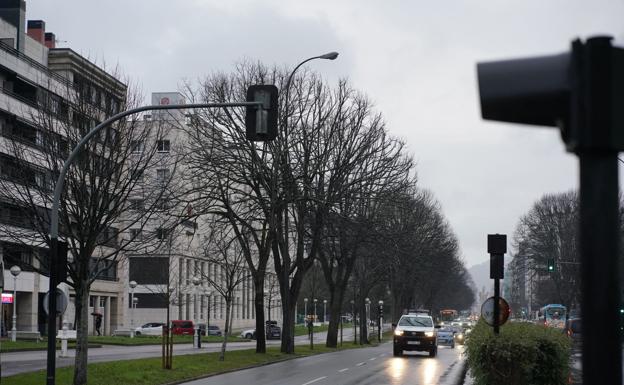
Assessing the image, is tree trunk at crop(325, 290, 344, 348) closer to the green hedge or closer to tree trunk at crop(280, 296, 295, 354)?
tree trunk at crop(280, 296, 295, 354)

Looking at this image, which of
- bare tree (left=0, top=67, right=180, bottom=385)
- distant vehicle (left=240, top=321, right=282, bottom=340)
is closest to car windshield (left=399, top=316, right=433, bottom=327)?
bare tree (left=0, top=67, right=180, bottom=385)

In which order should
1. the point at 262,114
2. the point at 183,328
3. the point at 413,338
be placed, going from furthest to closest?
the point at 183,328 < the point at 413,338 < the point at 262,114

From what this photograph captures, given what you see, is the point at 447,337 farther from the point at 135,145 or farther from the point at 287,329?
the point at 135,145

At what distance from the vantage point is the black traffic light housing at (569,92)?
3062 millimetres

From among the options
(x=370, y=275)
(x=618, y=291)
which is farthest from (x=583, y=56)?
(x=370, y=275)

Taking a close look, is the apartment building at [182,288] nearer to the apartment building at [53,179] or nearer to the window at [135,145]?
the apartment building at [53,179]

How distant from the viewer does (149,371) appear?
24266 mm

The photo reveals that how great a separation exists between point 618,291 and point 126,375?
20.8m

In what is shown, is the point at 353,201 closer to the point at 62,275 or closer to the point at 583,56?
the point at 62,275

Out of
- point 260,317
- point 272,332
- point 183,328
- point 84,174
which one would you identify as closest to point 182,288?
point 183,328

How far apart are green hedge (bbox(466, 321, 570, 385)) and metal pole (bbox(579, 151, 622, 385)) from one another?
465 inches

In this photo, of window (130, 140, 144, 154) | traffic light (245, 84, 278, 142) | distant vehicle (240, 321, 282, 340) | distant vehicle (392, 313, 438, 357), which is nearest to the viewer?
traffic light (245, 84, 278, 142)

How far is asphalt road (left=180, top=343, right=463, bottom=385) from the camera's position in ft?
77.9

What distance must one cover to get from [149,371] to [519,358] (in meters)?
13.0
